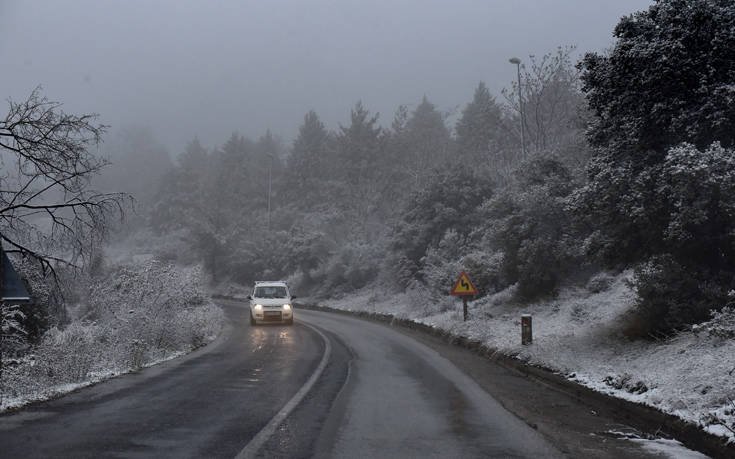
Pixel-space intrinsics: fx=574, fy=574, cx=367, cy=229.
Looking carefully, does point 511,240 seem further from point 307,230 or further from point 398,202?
Answer: point 398,202

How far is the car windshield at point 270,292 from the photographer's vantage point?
27125 millimetres

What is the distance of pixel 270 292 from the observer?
27359mm

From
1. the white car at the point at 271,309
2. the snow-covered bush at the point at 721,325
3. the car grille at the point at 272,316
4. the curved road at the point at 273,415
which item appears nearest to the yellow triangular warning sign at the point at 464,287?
the curved road at the point at 273,415

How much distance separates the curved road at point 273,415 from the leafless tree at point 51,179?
103 inches

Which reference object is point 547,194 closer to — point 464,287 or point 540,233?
point 540,233

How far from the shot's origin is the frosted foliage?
10.2 meters

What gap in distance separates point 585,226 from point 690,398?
37.1 feet

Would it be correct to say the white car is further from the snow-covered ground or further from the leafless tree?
the leafless tree

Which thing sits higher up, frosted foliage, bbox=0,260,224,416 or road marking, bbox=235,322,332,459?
frosted foliage, bbox=0,260,224,416

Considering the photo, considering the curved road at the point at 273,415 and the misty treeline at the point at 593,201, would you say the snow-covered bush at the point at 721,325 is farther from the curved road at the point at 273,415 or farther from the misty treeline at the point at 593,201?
the curved road at the point at 273,415

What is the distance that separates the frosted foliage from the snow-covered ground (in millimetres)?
9064

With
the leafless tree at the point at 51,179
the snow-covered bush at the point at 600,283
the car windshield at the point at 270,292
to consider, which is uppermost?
the leafless tree at the point at 51,179

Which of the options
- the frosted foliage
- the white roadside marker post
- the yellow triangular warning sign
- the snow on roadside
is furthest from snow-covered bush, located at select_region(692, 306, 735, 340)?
the frosted foliage

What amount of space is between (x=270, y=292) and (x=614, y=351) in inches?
727
